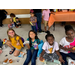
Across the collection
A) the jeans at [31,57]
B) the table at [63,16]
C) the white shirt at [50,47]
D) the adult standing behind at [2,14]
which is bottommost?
the jeans at [31,57]

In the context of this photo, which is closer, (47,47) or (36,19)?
(47,47)

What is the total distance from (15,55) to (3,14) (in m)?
2.98

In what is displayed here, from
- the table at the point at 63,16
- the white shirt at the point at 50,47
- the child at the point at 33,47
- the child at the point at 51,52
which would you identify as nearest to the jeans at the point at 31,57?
the child at the point at 33,47

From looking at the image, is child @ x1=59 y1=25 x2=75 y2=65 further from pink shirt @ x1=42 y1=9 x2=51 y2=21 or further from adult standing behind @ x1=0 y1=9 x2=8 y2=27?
adult standing behind @ x1=0 y1=9 x2=8 y2=27

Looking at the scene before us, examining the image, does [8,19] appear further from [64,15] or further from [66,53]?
[66,53]

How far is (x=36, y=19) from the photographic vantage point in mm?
2701

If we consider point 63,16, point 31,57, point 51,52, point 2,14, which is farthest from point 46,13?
point 2,14

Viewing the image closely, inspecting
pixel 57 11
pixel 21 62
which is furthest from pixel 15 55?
pixel 57 11

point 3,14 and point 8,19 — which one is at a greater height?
point 3,14

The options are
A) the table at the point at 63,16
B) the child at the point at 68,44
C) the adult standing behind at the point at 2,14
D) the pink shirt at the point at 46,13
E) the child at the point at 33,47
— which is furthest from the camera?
the adult standing behind at the point at 2,14

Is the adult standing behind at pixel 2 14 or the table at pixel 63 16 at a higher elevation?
the adult standing behind at pixel 2 14

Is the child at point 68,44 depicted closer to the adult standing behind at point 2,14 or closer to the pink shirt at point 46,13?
the pink shirt at point 46,13
